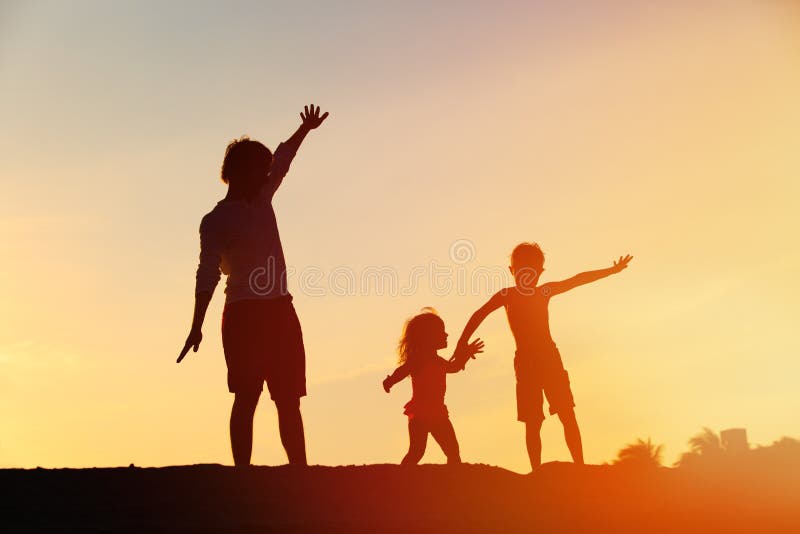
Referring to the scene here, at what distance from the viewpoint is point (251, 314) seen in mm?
9641

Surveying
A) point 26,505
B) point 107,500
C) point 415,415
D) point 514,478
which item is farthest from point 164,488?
point 415,415

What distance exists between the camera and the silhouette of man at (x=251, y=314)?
958 cm

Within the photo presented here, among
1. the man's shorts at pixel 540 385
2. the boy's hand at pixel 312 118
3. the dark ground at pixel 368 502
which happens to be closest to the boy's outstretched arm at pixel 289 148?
the boy's hand at pixel 312 118

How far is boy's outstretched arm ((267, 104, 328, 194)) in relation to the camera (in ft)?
33.5

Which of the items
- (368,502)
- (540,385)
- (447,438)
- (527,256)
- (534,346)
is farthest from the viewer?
(447,438)

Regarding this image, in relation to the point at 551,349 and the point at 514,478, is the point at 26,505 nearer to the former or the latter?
the point at 514,478

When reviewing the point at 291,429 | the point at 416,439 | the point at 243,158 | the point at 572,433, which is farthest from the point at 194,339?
the point at 572,433

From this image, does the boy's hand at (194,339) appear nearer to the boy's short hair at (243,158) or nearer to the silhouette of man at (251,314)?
the silhouette of man at (251,314)

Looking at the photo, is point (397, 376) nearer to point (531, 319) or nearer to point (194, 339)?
point (531, 319)

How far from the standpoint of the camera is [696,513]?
9.20m

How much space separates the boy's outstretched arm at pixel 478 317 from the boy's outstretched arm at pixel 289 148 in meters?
3.51

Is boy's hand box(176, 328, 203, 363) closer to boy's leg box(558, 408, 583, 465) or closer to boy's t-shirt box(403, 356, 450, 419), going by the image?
boy's t-shirt box(403, 356, 450, 419)

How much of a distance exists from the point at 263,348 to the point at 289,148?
195 cm

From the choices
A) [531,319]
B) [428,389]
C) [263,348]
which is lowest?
[263,348]
